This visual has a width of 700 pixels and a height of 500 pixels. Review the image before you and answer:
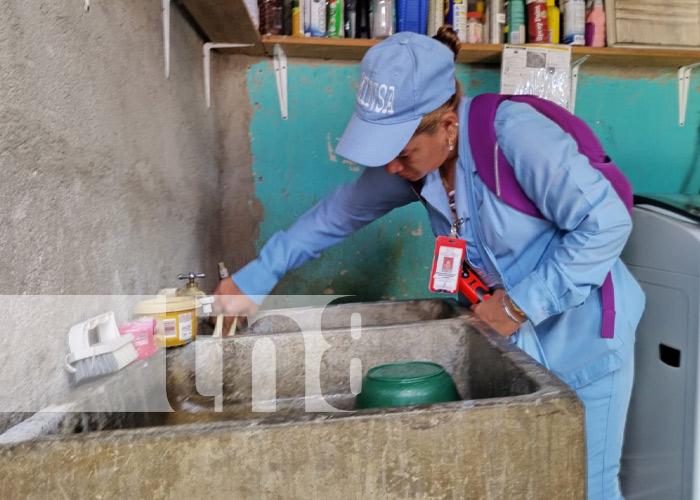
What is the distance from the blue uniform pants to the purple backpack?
0.40 ft

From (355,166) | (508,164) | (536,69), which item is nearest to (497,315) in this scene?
(508,164)

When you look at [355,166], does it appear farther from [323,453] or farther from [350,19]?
[323,453]

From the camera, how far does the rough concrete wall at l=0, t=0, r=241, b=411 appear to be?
2.43 feet

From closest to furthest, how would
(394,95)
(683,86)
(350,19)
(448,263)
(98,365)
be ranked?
(98,365), (394,95), (448,263), (350,19), (683,86)

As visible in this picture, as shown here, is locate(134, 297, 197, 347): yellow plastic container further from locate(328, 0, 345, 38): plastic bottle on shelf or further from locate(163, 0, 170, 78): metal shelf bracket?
locate(328, 0, 345, 38): plastic bottle on shelf

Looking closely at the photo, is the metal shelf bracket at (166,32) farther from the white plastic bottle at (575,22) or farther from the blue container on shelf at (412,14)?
the white plastic bottle at (575,22)

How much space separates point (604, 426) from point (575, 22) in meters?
1.61

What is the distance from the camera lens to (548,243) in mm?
1183

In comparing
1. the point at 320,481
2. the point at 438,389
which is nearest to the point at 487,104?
the point at 438,389

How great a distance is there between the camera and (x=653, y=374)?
1515 millimetres

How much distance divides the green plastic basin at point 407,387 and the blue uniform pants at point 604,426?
47 cm

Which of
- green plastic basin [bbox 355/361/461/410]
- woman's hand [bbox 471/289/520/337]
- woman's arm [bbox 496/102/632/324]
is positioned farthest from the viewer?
woman's hand [bbox 471/289/520/337]

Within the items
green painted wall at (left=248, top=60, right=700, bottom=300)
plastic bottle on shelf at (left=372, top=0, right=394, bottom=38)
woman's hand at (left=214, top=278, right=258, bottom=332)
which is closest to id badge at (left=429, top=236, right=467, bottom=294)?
woman's hand at (left=214, top=278, right=258, bottom=332)

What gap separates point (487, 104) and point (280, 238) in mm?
635
